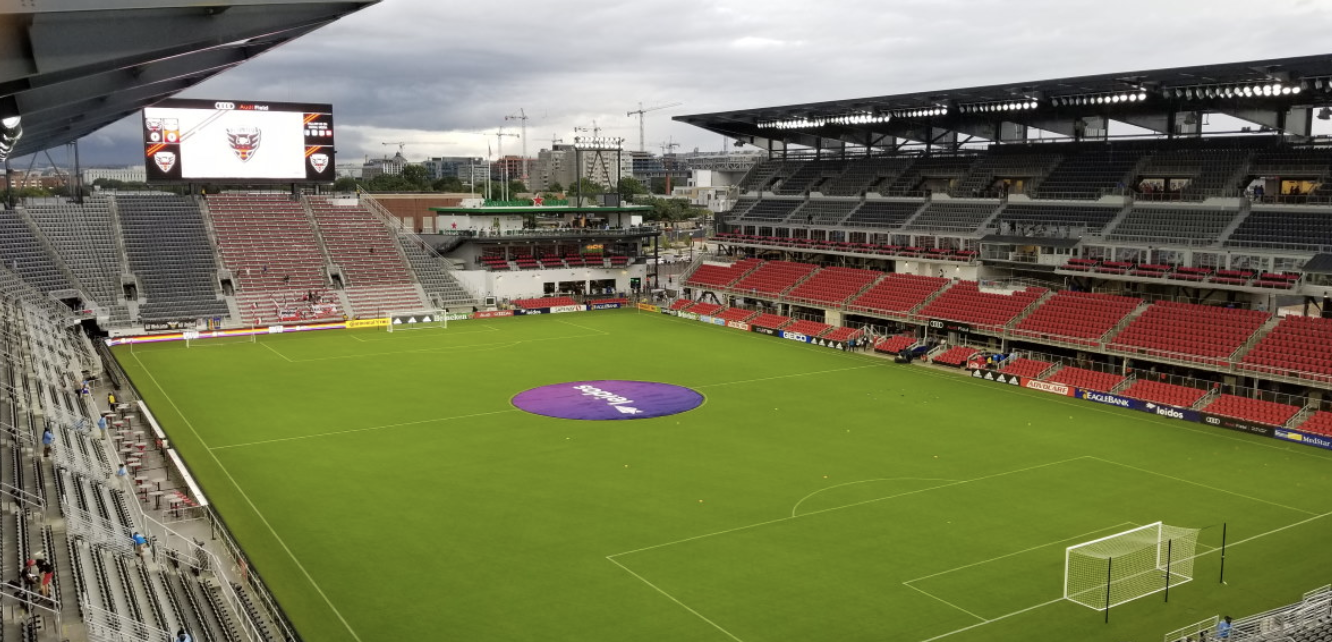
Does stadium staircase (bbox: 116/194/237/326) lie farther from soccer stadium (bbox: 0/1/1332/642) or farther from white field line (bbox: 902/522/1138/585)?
white field line (bbox: 902/522/1138/585)

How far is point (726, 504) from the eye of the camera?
25422 mm

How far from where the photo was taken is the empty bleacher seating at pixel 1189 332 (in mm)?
37719

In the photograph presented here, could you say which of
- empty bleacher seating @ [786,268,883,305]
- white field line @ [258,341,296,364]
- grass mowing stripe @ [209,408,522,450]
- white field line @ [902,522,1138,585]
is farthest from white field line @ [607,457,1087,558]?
white field line @ [258,341,296,364]

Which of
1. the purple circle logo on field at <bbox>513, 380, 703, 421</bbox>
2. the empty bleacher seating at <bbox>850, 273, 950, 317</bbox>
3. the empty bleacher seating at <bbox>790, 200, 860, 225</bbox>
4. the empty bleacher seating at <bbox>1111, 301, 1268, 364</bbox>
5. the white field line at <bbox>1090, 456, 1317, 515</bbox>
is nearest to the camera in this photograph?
the white field line at <bbox>1090, 456, 1317, 515</bbox>

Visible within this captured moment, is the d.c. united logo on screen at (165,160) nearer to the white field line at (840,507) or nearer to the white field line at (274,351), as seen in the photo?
the white field line at (274,351)

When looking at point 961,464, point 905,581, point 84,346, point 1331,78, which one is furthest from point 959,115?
point 84,346

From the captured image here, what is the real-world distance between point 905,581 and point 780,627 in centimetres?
370

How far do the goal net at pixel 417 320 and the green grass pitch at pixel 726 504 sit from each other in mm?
15691

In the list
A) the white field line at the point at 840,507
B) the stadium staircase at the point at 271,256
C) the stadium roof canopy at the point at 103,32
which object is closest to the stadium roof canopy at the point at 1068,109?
the white field line at the point at 840,507

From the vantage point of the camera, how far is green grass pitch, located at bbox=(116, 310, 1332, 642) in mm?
18906

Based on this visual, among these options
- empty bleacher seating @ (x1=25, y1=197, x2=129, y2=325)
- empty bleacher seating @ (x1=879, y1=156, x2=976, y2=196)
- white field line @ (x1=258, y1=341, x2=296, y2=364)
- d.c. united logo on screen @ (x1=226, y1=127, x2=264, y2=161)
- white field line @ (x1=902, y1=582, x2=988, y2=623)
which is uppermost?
d.c. united logo on screen @ (x1=226, y1=127, x2=264, y2=161)

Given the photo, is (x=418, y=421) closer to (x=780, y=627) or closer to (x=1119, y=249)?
(x=780, y=627)

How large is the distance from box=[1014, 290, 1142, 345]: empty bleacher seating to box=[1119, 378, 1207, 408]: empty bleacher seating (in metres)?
3.35

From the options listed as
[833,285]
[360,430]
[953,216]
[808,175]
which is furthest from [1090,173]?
[360,430]
